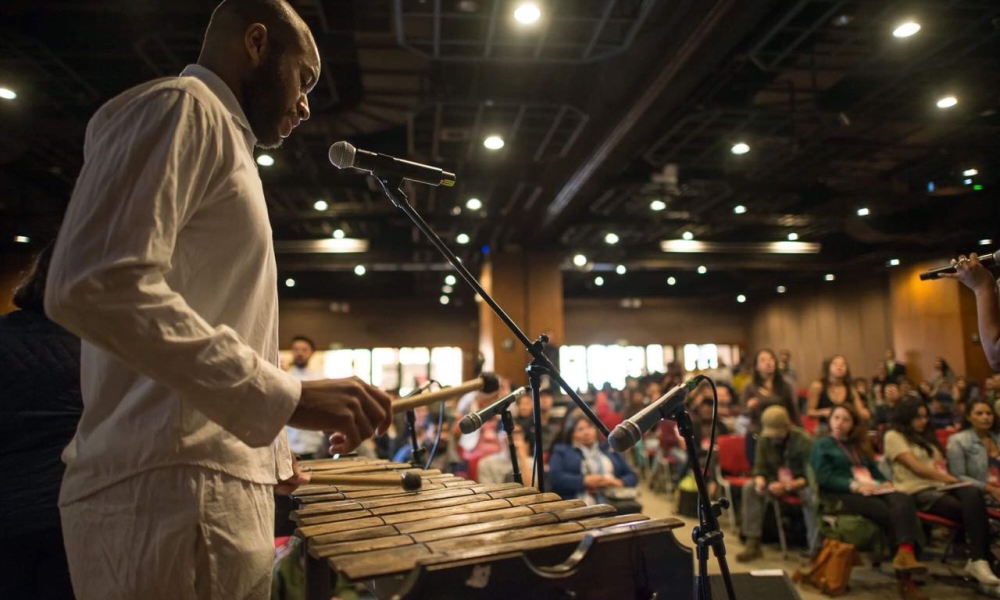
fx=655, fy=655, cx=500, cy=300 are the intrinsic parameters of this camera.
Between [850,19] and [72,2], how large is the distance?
5567 millimetres

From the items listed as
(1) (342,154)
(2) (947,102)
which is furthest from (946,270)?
(2) (947,102)

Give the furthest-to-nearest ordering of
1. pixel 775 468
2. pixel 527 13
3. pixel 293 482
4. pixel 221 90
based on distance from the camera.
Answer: pixel 775 468 → pixel 527 13 → pixel 293 482 → pixel 221 90

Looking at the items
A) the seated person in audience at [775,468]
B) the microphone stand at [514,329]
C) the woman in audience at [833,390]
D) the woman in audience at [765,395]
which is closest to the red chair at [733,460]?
the woman in audience at [765,395]

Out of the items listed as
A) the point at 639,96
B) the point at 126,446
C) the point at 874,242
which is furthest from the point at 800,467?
the point at 874,242

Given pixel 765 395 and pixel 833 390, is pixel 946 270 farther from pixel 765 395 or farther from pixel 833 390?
pixel 833 390

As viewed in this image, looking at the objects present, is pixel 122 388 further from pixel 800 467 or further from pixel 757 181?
pixel 757 181

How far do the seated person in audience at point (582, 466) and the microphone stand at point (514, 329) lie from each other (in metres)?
2.79

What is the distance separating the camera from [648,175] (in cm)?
823

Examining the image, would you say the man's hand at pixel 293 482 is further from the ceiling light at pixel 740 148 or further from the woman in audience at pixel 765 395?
the ceiling light at pixel 740 148

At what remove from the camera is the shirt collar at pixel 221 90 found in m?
0.97

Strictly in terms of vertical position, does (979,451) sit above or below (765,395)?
below

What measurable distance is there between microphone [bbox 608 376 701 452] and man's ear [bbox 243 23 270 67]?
3.16 feet

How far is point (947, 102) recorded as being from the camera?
20.9ft

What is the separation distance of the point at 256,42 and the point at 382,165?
2.50 feet
